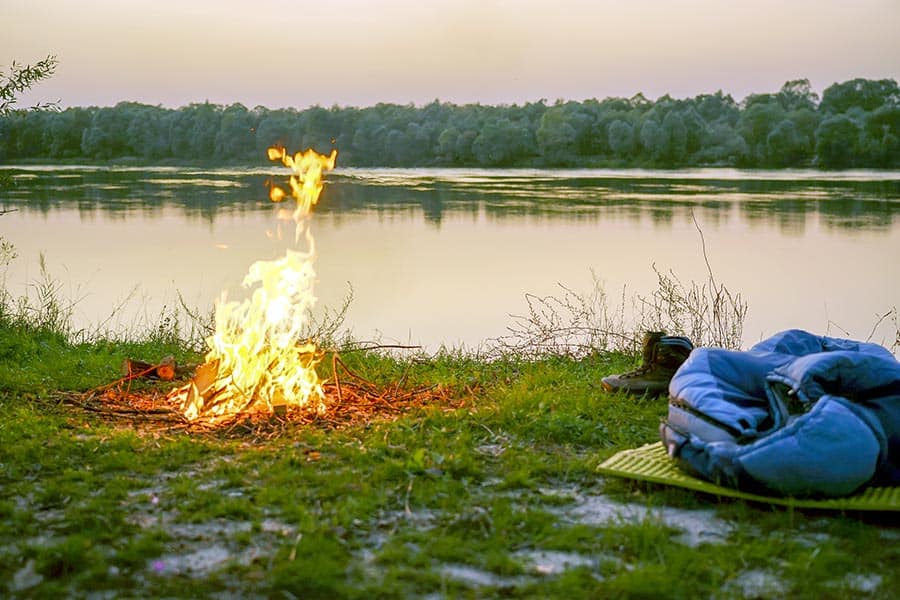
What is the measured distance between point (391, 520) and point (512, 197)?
2991 cm

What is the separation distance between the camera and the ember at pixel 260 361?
18.6 ft

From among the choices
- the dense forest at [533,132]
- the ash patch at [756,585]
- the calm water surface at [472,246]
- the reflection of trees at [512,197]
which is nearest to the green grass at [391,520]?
the ash patch at [756,585]

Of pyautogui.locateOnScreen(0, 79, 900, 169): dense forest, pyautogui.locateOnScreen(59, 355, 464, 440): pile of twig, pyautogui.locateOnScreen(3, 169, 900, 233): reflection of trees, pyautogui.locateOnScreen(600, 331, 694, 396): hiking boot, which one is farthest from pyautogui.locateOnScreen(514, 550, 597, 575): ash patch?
pyautogui.locateOnScreen(0, 79, 900, 169): dense forest

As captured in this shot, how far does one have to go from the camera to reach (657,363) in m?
6.29

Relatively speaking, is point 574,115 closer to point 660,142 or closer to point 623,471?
point 660,142

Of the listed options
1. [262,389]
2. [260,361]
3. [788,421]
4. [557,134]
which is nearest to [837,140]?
[557,134]

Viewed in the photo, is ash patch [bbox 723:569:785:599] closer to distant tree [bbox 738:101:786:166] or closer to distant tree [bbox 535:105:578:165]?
distant tree [bbox 738:101:786:166]

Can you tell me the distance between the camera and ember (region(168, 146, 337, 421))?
18.6 ft

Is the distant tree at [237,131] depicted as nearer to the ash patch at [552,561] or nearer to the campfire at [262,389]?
the campfire at [262,389]

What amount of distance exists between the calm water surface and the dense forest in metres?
1.99

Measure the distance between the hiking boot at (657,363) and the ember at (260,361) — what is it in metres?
1.88

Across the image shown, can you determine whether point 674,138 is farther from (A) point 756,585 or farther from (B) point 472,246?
(A) point 756,585

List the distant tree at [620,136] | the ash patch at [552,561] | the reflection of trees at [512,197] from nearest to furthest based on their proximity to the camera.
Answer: the ash patch at [552,561], the reflection of trees at [512,197], the distant tree at [620,136]

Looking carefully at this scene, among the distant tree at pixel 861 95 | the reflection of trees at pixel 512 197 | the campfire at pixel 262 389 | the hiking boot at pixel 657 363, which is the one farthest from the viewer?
the distant tree at pixel 861 95
